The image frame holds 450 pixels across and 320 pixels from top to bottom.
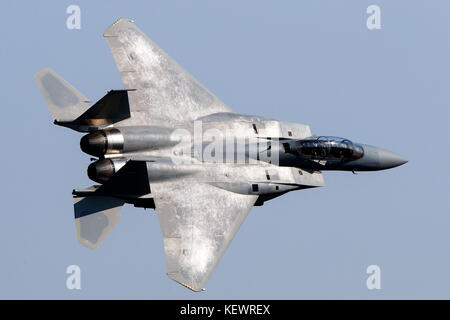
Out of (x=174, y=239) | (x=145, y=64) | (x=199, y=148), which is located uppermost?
(x=145, y=64)

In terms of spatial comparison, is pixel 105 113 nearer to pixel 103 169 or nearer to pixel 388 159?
pixel 103 169

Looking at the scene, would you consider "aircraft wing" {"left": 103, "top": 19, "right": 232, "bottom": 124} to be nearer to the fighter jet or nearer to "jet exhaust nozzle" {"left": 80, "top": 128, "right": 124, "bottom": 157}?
the fighter jet

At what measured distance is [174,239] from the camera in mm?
30172

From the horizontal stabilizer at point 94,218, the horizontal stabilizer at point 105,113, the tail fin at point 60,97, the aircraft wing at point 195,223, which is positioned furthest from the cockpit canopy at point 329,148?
the tail fin at point 60,97

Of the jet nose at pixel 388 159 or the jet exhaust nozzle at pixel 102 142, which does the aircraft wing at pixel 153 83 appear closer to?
the jet exhaust nozzle at pixel 102 142

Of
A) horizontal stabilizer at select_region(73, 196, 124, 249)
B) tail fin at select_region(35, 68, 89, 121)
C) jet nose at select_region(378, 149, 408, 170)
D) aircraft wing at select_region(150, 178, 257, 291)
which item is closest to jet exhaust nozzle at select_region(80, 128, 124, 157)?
tail fin at select_region(35, 68, 89, 121)

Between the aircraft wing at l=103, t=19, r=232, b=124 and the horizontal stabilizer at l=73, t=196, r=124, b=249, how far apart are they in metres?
2.25

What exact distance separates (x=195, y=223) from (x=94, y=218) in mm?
2460

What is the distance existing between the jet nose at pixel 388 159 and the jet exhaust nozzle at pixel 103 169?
7387mm

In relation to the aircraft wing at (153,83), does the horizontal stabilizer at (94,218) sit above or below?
below

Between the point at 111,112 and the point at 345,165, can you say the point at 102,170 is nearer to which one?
the point at 111,112

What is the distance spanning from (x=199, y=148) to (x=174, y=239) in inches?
103

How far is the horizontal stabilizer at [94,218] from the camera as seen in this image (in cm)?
3056

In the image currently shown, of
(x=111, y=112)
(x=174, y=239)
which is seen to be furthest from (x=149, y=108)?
(x=174, y=239)
